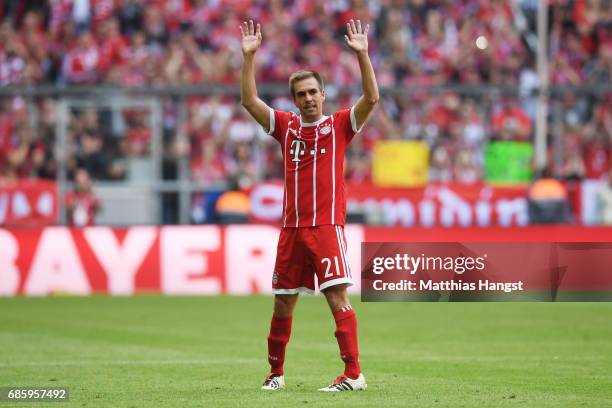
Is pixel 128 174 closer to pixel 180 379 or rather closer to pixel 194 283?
pixel 194 283

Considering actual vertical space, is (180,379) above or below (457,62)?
below

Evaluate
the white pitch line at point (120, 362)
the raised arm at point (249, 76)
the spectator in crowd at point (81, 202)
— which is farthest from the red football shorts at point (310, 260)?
the spectator in crowd at point (81, 202)

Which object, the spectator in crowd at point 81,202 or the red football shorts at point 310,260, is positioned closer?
the red football shorts at point 310,260

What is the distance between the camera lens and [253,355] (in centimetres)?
1212

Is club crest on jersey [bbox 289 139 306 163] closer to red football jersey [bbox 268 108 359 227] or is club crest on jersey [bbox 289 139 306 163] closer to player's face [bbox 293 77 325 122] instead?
red football jersey [bbox 268 108 359 227]

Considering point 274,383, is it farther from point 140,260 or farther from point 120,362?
point 140,260

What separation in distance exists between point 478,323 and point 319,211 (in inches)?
273

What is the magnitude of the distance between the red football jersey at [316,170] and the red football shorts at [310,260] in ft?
0.23

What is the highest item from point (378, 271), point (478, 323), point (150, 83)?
point (150, 83)

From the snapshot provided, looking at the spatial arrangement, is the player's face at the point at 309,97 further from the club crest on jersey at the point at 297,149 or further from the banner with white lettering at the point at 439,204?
the banner with white lettering at the point at 439,204

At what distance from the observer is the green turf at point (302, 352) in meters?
8.85

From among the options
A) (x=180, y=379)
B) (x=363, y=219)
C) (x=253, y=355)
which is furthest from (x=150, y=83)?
(x=180, y=379)

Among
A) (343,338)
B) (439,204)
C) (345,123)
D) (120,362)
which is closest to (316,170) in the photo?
(345,123)

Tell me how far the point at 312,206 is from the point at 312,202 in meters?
0.03
